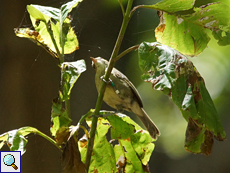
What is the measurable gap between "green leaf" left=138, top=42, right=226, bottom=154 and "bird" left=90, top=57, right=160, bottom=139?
0.54m

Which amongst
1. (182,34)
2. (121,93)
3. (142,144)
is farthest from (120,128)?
(182,34)

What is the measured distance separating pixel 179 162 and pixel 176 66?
3.53 ft

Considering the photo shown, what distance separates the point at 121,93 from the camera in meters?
1.48

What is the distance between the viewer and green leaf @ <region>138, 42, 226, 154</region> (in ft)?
2.73

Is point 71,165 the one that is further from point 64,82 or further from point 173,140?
point 173,140

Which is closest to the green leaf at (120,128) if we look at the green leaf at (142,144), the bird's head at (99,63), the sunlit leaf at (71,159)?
the green leaf at (142,144)

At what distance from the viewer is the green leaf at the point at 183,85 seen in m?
0.83

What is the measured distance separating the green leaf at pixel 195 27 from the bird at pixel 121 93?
38 cm

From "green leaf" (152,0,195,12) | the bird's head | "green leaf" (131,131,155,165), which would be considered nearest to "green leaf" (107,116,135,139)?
"green leaf" (131,131,155,165)

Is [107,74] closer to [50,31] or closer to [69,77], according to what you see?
[69,77]

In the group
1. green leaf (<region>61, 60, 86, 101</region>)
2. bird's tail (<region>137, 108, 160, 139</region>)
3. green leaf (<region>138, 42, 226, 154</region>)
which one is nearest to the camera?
green leaf (<region>138, 42, 226, 154</region>)

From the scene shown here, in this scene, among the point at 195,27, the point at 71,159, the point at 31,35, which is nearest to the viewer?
the point at 71,159

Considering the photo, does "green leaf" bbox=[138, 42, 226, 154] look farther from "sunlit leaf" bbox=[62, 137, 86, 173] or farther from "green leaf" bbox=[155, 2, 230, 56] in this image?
"sunlit leaf" bbox=[62, 137, 86, 173]

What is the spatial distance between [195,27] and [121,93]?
561mm
